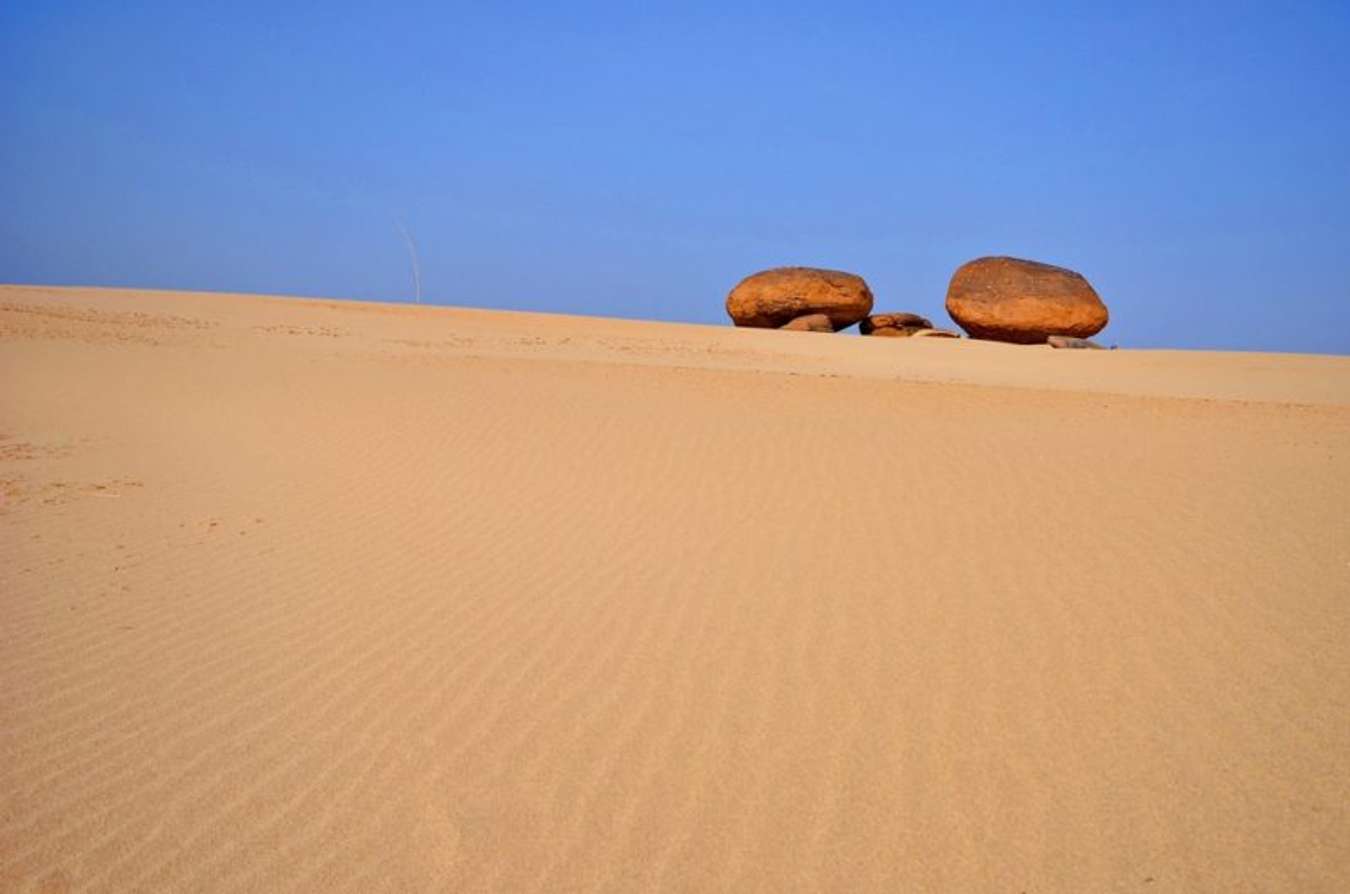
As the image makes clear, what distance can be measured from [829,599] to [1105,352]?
1844 centimetres

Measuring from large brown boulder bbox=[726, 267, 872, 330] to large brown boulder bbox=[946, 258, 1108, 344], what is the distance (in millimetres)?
2653

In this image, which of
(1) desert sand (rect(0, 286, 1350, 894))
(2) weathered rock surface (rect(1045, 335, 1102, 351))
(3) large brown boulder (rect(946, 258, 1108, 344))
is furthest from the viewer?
(3) large brown boulder (rect(946, 258, 1108, 344))

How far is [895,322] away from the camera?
82.0ft

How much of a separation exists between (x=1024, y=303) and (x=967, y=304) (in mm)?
1342

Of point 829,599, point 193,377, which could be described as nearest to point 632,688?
point 829,599

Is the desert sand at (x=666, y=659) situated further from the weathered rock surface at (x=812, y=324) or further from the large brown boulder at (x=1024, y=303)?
the weathered rock surface at (x=812, y=324)

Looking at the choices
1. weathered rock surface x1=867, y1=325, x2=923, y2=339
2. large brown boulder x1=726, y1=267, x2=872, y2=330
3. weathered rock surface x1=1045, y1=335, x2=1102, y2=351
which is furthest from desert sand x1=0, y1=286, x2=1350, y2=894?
large brown boulder x1=726, y1=267, x2=872, y2=330

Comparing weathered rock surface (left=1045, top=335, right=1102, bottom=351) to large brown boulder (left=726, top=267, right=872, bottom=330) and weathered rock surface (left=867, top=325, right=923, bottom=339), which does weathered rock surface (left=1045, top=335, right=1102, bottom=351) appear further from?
large brown boulder (left=726, top=267, right=872, bottom=330)

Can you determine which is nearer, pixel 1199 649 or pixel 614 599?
pixel 1199 649

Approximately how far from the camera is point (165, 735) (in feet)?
9.90

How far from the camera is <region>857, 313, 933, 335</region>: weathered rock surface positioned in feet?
81.8

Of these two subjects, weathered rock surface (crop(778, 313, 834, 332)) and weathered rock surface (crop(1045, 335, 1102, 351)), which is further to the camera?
weathered rock surface (crop(778, 313, 834, 332))

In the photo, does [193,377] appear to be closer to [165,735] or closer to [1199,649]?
[165,735]

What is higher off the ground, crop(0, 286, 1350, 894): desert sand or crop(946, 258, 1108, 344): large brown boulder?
crop(946, 258, 1108, 344): large brown boulder
